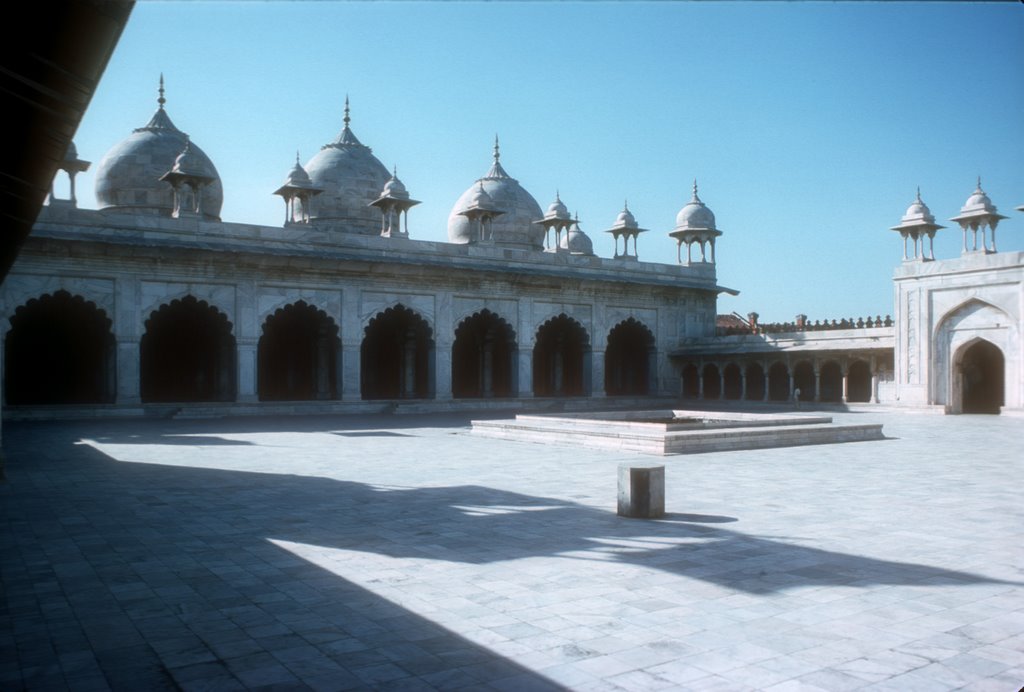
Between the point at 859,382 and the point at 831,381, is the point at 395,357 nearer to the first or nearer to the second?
the point at 831,381

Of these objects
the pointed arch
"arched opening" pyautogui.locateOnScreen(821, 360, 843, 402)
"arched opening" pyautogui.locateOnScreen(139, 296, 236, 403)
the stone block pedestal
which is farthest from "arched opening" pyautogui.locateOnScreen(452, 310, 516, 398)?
the stone block pedestal

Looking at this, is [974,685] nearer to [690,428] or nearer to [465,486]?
[465,486]

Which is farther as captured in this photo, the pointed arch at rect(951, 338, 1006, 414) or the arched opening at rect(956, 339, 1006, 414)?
the arched opening at rect(956, 339, 1006, 414)

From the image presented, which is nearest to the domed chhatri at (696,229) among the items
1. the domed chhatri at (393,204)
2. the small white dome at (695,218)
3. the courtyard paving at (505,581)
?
the small white dome at (695,218)

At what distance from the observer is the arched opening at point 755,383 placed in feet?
106

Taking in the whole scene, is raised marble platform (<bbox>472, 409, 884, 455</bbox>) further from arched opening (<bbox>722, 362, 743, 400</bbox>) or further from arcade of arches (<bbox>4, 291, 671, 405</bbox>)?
arched opening (<bbox>722, 362, 743, 400</bbox>)

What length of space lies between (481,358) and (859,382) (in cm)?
1345

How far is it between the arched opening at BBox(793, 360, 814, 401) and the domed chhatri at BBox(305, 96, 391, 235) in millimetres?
16270

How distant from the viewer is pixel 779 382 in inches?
1276

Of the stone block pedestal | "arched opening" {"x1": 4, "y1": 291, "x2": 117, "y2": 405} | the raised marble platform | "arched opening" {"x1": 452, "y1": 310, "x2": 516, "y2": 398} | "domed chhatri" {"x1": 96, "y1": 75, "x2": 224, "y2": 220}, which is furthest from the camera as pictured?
"arched opening" {"x1": 452, "y1": 310, "x2": 516, "y2": 398}

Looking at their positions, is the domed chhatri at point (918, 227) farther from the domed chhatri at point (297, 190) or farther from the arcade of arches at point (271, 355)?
the domed chhatri at point (297, 190)

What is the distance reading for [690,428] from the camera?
1409 centimetres

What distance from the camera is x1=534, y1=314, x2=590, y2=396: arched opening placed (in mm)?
32219

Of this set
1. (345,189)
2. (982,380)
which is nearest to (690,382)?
(982,380)
